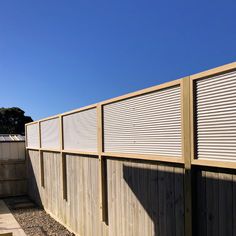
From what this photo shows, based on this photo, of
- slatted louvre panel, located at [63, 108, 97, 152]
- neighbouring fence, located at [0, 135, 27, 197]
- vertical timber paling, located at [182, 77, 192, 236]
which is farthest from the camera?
neighbouring fence, located at [0, 135, 27, 197]

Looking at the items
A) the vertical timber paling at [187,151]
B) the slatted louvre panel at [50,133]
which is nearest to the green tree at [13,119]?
the slatted louvre panel at [50,133]

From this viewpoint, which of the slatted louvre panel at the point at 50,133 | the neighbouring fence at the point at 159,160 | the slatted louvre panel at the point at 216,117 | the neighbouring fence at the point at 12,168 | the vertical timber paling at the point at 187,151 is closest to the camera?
the slatted louvre panel at the point at 216,117

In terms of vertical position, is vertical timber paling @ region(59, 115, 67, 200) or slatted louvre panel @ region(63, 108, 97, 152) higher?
slatted louvre panel @ region(63, 108, 97, 152)

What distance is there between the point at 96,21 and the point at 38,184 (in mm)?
5451

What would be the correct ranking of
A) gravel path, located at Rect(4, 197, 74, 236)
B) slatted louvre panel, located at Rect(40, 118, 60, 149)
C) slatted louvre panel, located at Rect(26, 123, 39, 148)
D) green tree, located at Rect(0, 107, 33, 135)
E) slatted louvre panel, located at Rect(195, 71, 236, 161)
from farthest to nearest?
1. green tree, located at Rect(0, 107, 33, 135)
2. slatted louvre panel, located at Rect(26, 123, 39, 148)
3. slatted louvre panel, located at Rect(40, 118, 60, 149)
4. gravel path, located at Rect(4, 197, 74, 236)
5. slatted louvre panel, located at Rect(195, 71, 236, 161)

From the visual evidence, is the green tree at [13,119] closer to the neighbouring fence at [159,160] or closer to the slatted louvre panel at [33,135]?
the slatted louvre panel at [33,135]

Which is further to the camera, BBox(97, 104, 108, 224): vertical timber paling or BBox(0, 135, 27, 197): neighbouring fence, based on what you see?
BBox(0, 135, 27, 197): neighbouring fence

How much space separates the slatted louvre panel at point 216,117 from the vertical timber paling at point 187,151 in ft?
0.35

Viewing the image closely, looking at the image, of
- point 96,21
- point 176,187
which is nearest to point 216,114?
point 176,187

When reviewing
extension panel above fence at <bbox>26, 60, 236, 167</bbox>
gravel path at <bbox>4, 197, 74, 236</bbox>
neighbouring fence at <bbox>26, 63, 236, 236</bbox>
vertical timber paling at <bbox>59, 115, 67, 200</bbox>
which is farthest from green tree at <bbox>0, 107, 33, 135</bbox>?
extension panel above fence at <bbox>26, 60, 236, 167</bbox>

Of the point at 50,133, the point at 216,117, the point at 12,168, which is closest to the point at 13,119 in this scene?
the point at 12,168

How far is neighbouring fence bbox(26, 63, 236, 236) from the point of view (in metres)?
2.80

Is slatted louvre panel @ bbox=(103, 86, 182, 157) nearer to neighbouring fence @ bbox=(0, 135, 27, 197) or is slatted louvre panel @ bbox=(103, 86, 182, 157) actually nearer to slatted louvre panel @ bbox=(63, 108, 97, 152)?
slatted louvre panel @ bbox=(63, 108, 97, 152)

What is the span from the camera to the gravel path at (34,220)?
7.20 metres
